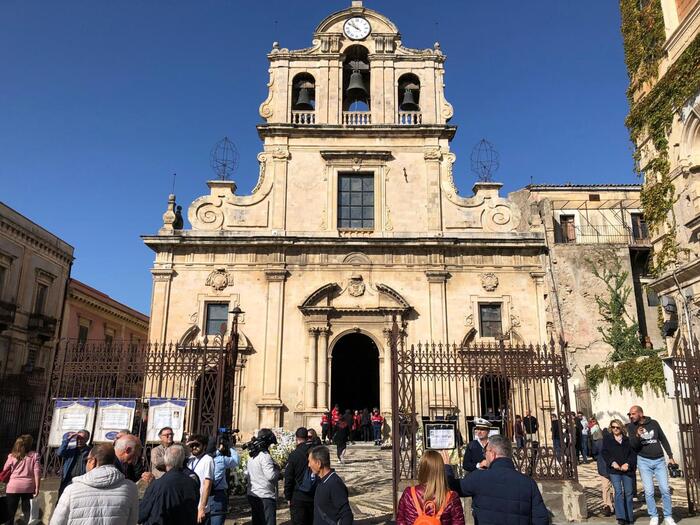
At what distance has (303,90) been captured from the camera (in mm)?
22203

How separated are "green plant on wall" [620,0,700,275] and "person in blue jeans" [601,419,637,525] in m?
6.38

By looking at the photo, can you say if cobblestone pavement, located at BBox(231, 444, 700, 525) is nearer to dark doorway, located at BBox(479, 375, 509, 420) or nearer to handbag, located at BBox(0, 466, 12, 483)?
dark doorway, located at BBox(479, 375, 509, 420)

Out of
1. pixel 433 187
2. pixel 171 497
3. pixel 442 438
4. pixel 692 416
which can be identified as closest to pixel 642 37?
pixel 433 187

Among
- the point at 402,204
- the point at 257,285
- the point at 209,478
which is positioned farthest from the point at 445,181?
the point at 209,478

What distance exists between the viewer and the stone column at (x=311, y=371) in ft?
61.4

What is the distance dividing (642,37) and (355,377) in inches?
638

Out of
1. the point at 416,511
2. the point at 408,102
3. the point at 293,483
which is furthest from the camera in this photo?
the point at 408,102

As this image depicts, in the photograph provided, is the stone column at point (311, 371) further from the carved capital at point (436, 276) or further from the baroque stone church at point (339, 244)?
the carved capital at point (436, 276)

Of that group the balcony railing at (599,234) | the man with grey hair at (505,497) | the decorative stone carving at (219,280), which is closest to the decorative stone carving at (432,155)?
the decorative stone carving at (219,280)

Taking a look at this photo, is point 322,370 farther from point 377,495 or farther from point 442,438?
point 442,438

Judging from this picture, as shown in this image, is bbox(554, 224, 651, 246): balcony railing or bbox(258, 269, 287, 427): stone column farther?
bbox(554, 224, 651, 246): balcony railing

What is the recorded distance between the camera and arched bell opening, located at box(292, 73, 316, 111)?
2223 cm

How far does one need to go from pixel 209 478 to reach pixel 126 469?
3.64 ft

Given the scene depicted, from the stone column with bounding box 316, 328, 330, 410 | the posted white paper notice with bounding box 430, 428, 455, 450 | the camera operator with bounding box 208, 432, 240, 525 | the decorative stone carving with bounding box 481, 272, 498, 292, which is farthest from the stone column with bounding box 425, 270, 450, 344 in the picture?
the camera operator with bounding box 208, 432, 240, 525
